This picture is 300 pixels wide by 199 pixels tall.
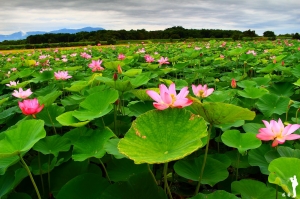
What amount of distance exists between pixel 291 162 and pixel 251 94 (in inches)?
35.4

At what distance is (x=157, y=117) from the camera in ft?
2.70

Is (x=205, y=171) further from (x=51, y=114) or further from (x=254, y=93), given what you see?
(x=51, y=114)

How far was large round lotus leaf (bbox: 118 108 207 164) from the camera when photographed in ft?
2.38

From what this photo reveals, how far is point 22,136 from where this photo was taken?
3.14ft

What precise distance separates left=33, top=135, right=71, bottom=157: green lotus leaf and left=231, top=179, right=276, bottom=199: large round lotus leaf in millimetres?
669

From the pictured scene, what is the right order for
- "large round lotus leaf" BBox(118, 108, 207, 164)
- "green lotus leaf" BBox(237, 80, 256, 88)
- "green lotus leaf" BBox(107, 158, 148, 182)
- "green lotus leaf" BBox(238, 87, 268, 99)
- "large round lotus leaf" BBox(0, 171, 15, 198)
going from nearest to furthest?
"large round lotus leaf" BBox(118, 108, 207, 164), "large round lotus leaf" BBox(0, 171, 15, 198), "green lotus leaf" BBox(107, 158, 148, 182), "green lotus leaf" BBox(238, 87, 268, 99), "green lotus leaf" BBox(237, 80, 256, 88)

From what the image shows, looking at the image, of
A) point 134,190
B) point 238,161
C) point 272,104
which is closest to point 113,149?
point 134,190

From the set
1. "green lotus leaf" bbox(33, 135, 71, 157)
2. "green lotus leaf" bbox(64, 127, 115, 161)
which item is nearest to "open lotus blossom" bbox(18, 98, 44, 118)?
"green lotus leaf" bbox(33, 135, 71, 157)

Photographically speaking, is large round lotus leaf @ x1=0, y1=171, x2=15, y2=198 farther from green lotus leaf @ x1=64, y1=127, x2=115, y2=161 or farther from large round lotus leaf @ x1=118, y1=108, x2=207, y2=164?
large round lotus leaf @ x1=118, y1=108, x2=207, y2=164

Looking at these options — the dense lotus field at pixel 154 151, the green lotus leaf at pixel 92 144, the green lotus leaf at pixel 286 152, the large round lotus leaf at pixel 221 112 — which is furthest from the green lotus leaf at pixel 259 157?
the green lotus leaf at pixel 92 144

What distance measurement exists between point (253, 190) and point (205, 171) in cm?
19

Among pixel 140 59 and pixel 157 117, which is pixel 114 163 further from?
pixel 140 59

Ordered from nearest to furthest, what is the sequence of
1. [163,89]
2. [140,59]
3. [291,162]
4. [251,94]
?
1. [291,162]
2. [163,89]
3. [251,94]
4. [140,59]

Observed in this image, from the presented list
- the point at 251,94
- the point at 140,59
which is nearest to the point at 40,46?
the point at 140,59
